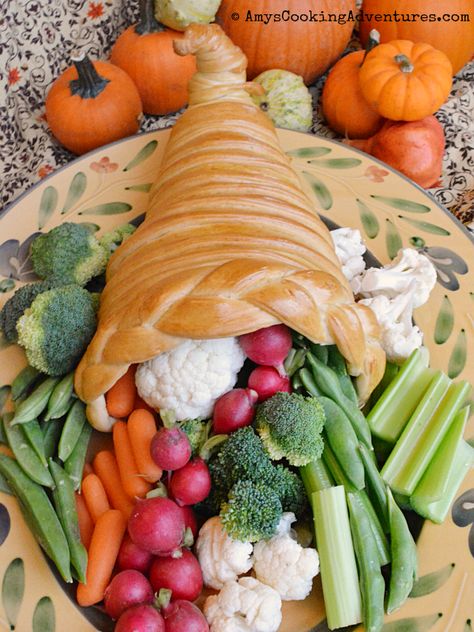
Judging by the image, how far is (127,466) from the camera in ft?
6.25

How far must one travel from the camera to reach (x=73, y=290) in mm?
2129

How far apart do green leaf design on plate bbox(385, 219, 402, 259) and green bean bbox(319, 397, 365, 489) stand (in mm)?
845

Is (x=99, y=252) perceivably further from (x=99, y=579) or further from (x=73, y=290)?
(x=99, y=579)

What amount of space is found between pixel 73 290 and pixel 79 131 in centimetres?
126

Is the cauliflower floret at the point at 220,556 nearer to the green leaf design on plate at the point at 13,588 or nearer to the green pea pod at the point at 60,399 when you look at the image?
the green leaf design on plate at the point at 13,588

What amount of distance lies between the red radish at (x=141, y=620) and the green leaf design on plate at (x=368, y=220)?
164 cm

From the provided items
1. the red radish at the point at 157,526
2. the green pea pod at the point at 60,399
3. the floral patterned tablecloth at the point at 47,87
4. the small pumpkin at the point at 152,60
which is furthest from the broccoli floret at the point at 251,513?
the small pumpkin at the point at 152,60

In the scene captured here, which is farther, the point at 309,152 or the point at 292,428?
the point at 309,152

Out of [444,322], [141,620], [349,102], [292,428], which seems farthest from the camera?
[349,102]

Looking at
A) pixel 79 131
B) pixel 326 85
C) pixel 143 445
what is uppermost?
pixel 79 131

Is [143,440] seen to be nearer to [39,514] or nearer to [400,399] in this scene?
[39,514]

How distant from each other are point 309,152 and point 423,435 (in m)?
1.46

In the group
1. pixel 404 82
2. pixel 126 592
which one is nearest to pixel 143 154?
pixel 404 82

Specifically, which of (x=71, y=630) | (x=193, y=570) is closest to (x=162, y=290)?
(x=193, y=570)
